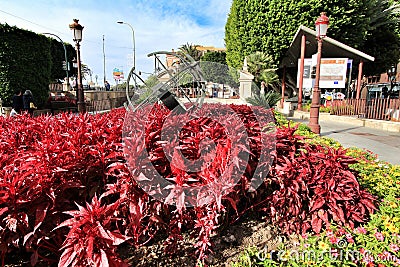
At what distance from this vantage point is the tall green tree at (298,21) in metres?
14.4

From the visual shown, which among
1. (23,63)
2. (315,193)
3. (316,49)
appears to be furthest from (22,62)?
(316,49)

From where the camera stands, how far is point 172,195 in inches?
66.8

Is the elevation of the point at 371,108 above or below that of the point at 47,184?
above

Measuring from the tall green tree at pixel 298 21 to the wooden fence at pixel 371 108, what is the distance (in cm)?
520

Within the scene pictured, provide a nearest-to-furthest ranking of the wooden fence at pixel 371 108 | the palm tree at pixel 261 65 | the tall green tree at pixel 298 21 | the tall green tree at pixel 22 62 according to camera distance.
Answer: the wooden fence at pixel 371 108, the tall green tree at pixel 22 62, the tall green tree at pixel 298 21, the palm tree at pixel 261 65

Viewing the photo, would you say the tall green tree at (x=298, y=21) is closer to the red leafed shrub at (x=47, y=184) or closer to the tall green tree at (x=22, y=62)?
the tall green tree at (x=22, y=62)

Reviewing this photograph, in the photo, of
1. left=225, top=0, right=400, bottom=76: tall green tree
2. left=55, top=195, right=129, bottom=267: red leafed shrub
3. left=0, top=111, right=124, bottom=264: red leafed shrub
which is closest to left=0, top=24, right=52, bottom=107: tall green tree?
left=0, top=111, right=124, bottom=264: red leafed shrub

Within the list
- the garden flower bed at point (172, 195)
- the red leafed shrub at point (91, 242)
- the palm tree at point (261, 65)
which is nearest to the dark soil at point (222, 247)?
the garden flower bed at point (172, 195)

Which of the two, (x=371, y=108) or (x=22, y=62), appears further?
(x=22, y=62)

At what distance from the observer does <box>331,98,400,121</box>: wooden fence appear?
9.83 meters

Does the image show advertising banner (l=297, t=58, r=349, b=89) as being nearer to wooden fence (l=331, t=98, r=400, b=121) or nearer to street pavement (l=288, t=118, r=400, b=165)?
wooden fence (l=331, t=98, r=400, b=121)

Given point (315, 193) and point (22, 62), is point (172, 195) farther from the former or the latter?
point (22, 62)

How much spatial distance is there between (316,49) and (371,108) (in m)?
8.05

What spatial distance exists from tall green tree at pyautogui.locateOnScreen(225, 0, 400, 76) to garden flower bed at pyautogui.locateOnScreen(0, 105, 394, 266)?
15.3 meters
